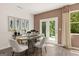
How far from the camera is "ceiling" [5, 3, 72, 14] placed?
2.59 metres

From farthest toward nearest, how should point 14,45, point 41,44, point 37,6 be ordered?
point 41,44
point 14,45
point 37,6

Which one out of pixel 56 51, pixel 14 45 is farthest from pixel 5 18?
pixel 56 51

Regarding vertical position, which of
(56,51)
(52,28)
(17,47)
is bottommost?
(56,51)

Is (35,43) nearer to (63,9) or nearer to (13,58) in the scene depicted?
(13,58)

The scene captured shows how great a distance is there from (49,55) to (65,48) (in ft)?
1.83

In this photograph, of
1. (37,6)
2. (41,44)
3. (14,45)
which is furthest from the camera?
(41,44)

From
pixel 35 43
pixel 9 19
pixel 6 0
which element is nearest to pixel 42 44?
pixel 35 43

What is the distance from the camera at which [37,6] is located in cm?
266

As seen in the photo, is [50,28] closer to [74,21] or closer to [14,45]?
[74,21]

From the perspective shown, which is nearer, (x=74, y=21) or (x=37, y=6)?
(x=37, y=6)

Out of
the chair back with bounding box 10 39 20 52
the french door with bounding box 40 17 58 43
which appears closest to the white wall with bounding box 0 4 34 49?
the chair back with bounding box 10 39 20 52

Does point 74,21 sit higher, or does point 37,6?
point 37,6

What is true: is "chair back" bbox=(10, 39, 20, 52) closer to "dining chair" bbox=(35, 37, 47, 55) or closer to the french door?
"dining chair" bbox=(35, 37, 47, 55)

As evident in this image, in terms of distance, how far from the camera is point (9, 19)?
276 centimetres
